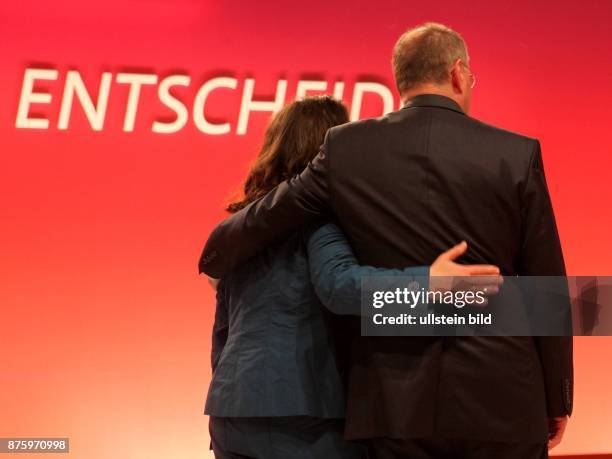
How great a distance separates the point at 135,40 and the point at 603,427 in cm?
303

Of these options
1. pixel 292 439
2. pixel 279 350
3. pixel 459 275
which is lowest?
pixel 292 439

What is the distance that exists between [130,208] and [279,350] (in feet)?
8.11

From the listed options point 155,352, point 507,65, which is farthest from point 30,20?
point 507,65

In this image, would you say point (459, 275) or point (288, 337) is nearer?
point (459, 275)

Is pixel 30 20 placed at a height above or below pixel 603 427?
above

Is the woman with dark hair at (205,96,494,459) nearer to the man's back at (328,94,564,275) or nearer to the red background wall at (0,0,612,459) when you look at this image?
the man's back at (328,94,564,275)

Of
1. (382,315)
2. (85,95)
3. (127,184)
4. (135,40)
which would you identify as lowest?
(382,315)

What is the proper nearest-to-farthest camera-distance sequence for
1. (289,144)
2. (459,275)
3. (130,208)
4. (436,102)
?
1. (459,275)
2. (436,102)
3. (289,144)
4. (130,208)

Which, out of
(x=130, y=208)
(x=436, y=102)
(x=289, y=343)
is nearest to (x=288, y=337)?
(x=289, y=343)

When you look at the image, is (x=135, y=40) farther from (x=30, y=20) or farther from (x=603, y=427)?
(x=603, y=427)

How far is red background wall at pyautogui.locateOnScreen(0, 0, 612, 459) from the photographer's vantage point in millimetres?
4438

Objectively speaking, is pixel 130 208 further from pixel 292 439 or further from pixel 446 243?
pixel 446 243

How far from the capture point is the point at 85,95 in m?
4.48

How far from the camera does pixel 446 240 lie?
2031 mm
